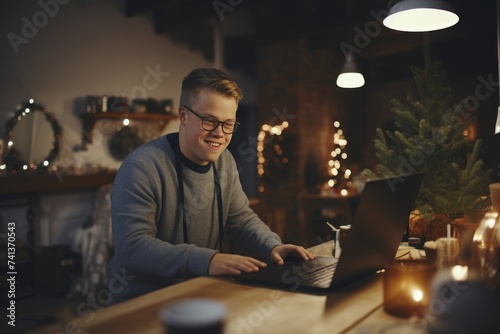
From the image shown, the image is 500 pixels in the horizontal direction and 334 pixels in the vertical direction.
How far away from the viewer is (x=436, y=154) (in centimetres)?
199

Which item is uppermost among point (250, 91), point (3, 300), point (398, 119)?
point (250, 91)

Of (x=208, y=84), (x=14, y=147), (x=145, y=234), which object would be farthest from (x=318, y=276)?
(x=14, y=147)

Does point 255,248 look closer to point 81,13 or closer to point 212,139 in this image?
point 212,139

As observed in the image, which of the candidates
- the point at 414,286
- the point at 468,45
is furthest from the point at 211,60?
the point at 414,286

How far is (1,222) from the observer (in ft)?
15.0

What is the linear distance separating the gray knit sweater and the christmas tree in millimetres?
617

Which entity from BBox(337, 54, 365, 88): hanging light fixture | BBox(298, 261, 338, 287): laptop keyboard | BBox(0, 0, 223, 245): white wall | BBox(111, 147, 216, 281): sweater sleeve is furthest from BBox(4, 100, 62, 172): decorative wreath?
BBox(298, 261, 338, 287): laptop keyboard

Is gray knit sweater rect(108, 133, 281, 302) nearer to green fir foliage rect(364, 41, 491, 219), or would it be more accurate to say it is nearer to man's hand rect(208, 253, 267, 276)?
man's hand rect(208, 253, 267, 276)

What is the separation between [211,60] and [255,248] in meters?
5.31

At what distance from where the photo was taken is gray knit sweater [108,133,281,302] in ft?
5.20

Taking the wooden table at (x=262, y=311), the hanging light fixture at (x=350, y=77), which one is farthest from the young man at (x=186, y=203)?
the hanging light fixture at (x=350, y=77)

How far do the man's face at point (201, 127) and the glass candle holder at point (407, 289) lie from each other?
97 centimetres

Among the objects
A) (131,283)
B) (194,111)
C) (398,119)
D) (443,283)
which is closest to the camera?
(443,283)

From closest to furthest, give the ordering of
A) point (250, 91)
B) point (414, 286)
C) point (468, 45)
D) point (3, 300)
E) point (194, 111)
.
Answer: point (414, 286), point (194, 111), point (3, 300), point (250, 91), point (468, 45)
